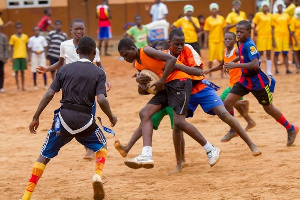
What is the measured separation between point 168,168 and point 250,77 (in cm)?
179

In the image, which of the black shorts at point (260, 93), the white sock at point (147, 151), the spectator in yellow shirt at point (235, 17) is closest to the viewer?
the white sock at point (147, 151)

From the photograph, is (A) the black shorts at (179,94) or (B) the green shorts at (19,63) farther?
(B) the green shorts at (19,63)

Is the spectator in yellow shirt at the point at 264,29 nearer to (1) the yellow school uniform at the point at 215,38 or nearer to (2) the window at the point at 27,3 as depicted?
(1) the yellow school uniform at the point at 215,38

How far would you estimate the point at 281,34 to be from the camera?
18.4 metres

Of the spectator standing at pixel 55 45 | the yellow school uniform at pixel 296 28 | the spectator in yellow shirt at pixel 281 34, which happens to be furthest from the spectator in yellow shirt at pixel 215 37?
the spectator standing at pixel 55 45

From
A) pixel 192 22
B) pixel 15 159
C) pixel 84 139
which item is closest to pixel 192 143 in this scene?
pixel 15 159

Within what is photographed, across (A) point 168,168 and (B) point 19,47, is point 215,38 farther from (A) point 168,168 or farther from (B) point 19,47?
(A) point 168,168

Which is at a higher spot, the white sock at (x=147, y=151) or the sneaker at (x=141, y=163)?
the white sock at (x=147, y=151)

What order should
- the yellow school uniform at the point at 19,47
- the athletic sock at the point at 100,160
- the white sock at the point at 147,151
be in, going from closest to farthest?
the athletic sock at the point at 100,160 → the white sock at the point at 147,151 → the yellow school uniform at the point at 19,47

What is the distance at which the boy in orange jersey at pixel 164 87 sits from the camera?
7266mm

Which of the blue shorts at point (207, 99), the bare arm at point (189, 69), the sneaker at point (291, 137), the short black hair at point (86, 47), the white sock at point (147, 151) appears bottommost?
the sneaker at point (291, 137)

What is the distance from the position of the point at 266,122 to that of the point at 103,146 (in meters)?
5.37

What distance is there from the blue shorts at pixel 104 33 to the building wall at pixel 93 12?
1884 millimetres

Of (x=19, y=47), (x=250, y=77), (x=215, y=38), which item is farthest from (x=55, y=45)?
(x=250, y=77)
